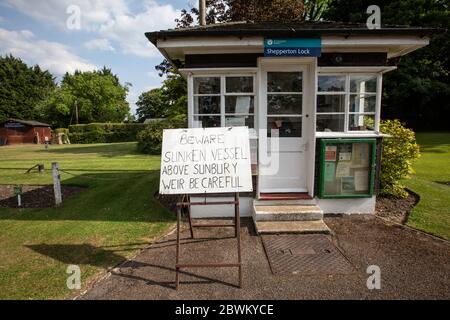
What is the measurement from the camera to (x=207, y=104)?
576 cm

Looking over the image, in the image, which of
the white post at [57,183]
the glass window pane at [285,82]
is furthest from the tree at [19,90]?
the glass window pane at [285,82]

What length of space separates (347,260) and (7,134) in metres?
44.3

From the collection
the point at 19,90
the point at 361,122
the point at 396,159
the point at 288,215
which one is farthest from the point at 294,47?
the point at 19,90

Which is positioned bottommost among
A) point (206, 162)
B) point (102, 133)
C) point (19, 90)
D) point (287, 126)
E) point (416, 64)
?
point (206, 162)

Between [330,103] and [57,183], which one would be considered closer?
[330,103]

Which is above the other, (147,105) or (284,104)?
(147,105)

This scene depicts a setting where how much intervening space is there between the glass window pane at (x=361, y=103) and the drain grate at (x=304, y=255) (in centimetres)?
268

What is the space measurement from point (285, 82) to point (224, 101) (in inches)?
51.4

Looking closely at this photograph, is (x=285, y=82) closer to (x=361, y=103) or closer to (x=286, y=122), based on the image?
(x=286, y=122)

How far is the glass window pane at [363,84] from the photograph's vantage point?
18.5 feet

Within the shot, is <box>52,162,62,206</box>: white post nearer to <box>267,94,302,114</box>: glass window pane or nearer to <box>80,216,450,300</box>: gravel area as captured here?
<box>80,216,450,300</box>: gravel area

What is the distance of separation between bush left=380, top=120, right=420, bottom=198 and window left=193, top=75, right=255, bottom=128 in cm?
345
